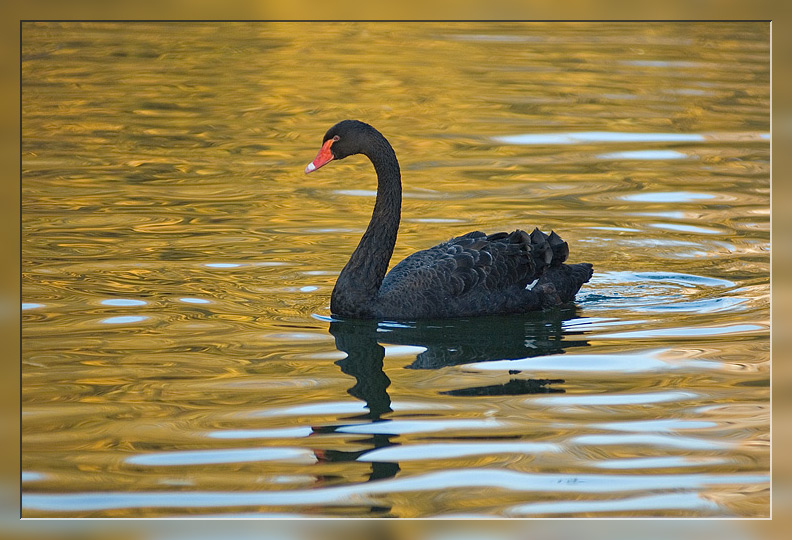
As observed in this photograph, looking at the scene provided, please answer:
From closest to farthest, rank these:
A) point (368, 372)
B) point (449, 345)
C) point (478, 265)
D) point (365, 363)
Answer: point (368, 372), point (365, 363), point (449, 345), point (478, 265)

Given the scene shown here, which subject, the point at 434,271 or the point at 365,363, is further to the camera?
the point at 434,271

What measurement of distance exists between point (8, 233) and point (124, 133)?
8422 mm

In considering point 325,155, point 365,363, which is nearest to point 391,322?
point 365,363

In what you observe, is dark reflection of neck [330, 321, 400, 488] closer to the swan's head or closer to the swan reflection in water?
the swan reflection in water

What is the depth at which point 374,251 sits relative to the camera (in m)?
7.28

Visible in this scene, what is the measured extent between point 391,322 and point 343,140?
1.11 m

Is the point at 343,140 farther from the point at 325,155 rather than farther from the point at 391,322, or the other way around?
the point at 391,322

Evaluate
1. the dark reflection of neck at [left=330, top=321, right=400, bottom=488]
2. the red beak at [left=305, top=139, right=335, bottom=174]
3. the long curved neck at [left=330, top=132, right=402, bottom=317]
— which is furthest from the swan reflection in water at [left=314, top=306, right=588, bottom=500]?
the red beak at [left=305, top=139, right=335, bottom=174]

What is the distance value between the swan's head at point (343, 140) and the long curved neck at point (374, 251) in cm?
7

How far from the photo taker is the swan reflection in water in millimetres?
5832

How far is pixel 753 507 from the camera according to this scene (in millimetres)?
4352

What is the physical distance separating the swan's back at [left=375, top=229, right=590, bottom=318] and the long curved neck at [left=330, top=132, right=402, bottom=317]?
0.33 ft
